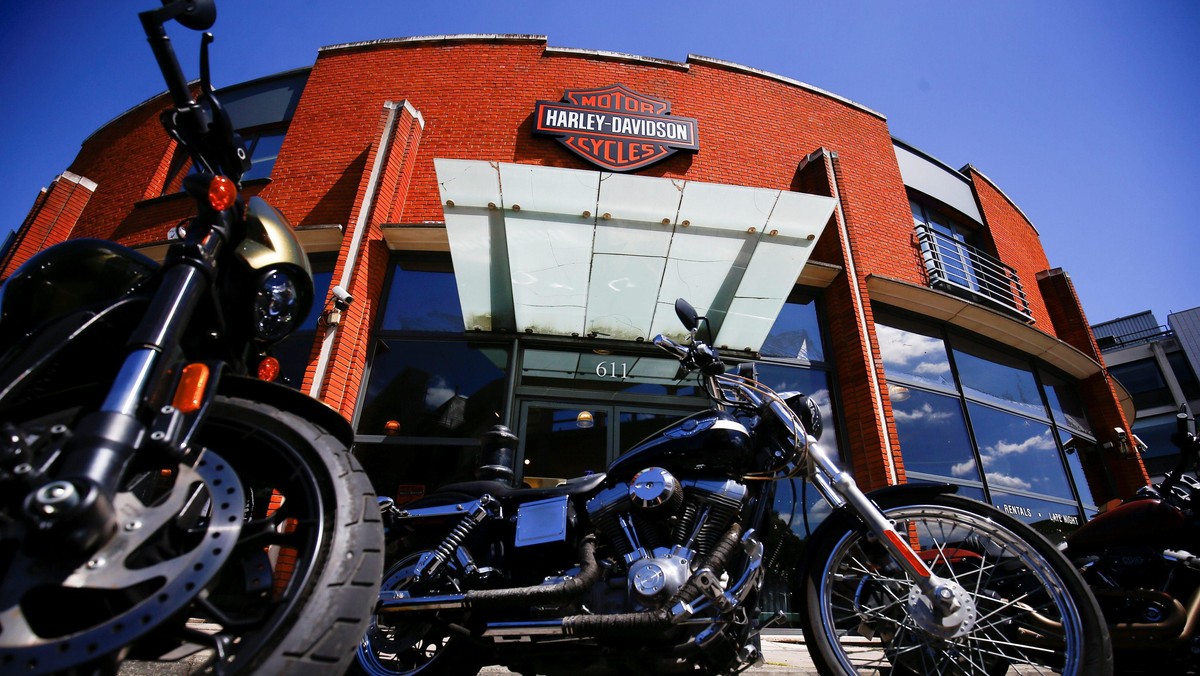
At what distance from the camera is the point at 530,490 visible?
2.57 m

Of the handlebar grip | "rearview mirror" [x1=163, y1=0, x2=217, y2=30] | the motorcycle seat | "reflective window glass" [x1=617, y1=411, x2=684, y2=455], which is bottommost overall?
the motorcycle seat

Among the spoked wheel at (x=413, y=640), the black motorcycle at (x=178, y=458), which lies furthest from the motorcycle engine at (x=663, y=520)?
the black motorcycle at (x=178, y=458)

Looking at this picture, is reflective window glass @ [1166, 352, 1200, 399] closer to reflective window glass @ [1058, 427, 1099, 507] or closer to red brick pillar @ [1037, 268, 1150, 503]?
red brick pillar @ [1037, 268, 1150, 503]

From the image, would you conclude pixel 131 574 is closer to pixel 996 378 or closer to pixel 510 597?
pixel 510 597

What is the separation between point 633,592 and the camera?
197 centimetres

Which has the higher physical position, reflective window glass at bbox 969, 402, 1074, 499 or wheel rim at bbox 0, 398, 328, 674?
reflective window glass at bbox 969, 402, 1074, 499

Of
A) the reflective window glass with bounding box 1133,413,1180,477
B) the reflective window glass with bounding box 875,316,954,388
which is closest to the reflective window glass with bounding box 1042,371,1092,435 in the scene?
the reflective window glass with bounding box 875,316,954,388

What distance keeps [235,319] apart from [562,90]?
747 cm

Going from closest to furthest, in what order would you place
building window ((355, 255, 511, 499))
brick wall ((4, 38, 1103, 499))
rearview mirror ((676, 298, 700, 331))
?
rearview mirror ((676, 298, 700, 331)) → building window ((355, 255, 511, 499)) → brick wall ((4, 38, 1103, 499))

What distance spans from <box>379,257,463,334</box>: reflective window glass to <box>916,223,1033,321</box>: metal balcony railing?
6897 millimetres

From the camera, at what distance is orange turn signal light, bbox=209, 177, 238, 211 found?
1487 mm

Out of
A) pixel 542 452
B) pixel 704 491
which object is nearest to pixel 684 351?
pixel 704 491

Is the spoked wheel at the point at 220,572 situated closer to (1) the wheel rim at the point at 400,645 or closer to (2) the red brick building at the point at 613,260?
(1) the wheel rim at the point at 400,645

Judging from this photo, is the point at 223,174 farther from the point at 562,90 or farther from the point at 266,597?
the point at 562,90
